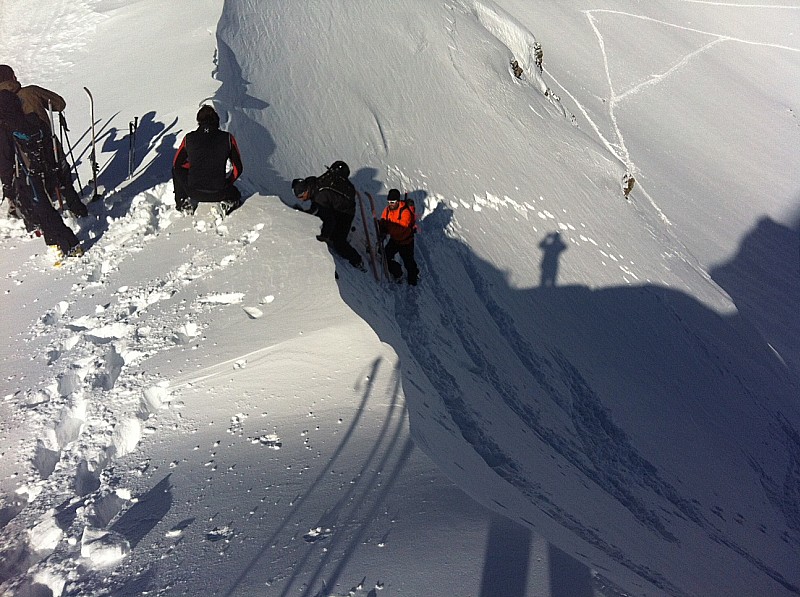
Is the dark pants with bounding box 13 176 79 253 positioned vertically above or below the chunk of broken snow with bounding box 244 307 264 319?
below

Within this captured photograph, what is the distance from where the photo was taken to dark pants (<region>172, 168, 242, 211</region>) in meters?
7.02

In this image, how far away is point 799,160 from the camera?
27.6 metres

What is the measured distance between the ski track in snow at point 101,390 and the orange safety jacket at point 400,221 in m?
1.65

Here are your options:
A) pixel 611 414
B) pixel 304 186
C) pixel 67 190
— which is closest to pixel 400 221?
pixel 304 186

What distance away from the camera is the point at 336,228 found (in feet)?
24.3

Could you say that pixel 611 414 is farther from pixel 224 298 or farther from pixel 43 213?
pixel 43 213

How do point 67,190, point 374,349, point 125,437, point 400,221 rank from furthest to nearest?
point 400,221, point 67,190, point 374,349, point 125,437

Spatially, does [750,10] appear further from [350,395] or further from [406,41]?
[350,395]

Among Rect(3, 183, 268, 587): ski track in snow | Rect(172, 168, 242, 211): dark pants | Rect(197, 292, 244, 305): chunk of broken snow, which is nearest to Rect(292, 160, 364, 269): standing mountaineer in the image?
Rect(3, 183, 268, 587): ski track in snow

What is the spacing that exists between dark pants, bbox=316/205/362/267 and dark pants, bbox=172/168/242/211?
0.99 metres

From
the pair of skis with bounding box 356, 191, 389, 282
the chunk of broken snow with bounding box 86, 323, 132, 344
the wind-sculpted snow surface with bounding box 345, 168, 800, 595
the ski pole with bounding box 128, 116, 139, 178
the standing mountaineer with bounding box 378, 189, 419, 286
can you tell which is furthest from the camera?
the ski pole with bounding box 128, 116, 139, 178

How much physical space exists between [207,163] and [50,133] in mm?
1908

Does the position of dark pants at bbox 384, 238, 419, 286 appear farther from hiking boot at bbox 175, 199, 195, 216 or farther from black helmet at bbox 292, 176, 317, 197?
hiking boot at bbox 175, 199, 195, 216

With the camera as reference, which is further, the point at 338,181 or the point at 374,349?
the point at 338,181
